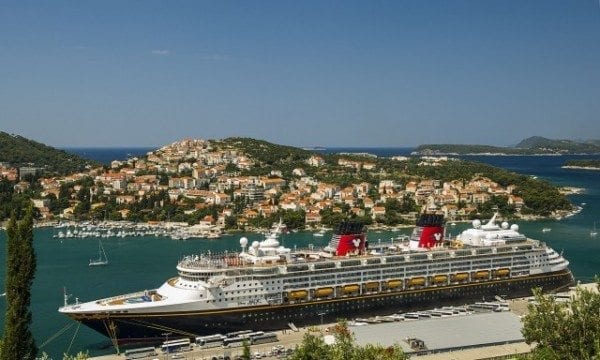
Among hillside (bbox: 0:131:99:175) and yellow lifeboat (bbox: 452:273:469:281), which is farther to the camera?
hillside (bbox: 0:131:99:175)

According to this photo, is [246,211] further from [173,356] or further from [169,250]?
[173,356]

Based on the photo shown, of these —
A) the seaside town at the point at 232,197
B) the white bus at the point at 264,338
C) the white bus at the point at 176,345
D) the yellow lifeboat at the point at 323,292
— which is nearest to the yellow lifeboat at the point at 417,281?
the yellow lifeboat at the point at 323,292

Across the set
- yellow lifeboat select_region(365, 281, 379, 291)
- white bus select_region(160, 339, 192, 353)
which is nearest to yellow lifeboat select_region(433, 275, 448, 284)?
yellow lifeboat select_region(365, 281, 379, 291)

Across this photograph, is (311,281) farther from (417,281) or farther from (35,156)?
(35,156)

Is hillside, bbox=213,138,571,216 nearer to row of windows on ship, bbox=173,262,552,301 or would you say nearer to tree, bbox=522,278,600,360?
row of windows on ship, bbox=173,262,552,301

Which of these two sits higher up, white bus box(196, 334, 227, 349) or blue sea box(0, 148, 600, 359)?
white bus box(196, 334, 227, 349)

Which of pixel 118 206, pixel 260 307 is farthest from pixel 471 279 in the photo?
pixel 118 206

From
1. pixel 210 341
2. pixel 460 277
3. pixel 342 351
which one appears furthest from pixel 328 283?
pixel 342 351
